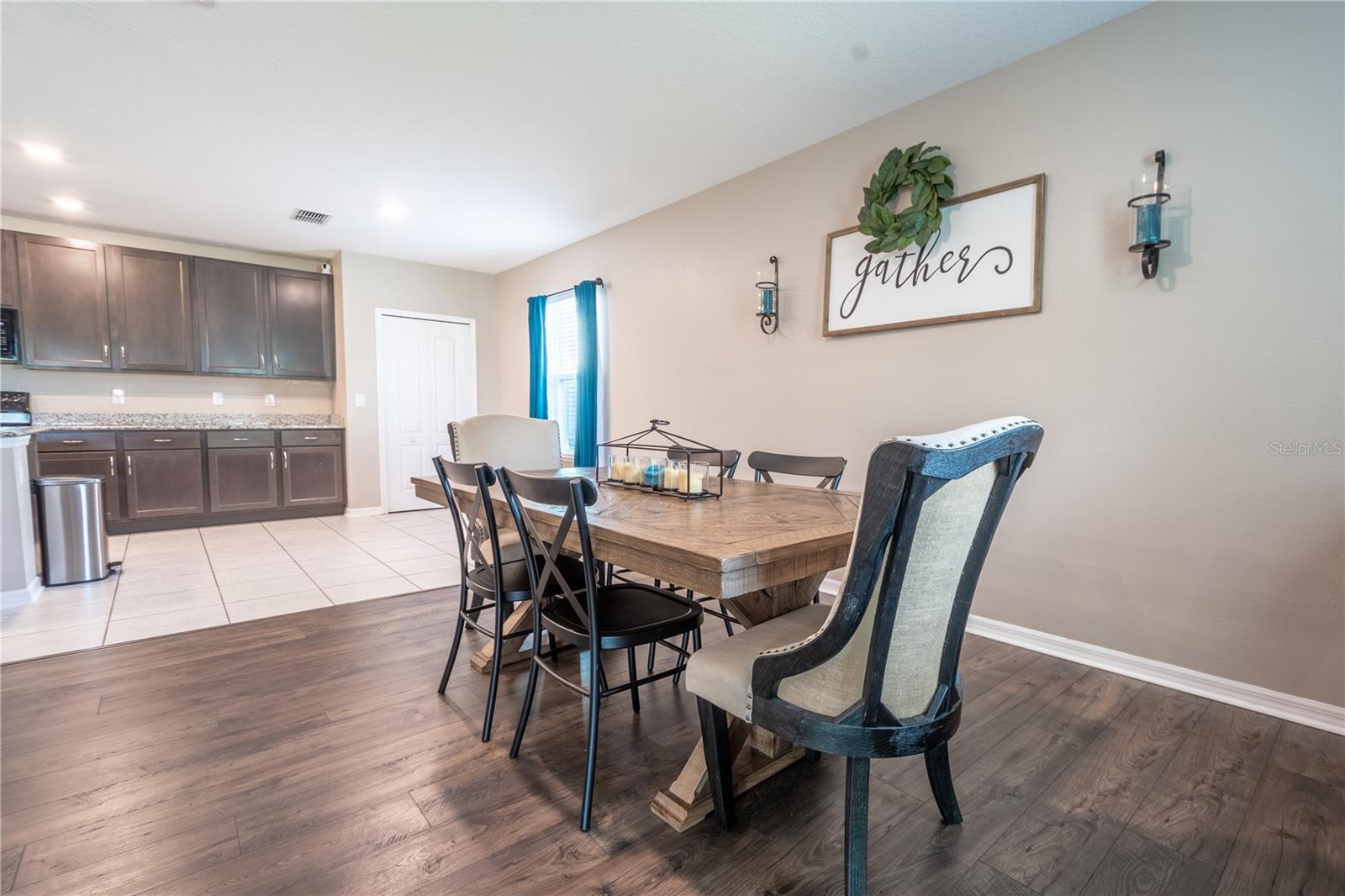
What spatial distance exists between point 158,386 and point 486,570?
17.4 ft

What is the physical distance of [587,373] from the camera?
5145 millimetres

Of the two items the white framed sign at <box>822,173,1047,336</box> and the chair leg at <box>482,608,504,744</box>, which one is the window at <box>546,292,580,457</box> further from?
the chair leg at <box>482,608,504,744</box>

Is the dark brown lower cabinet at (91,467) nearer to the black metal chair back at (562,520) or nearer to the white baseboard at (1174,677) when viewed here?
the black metal chair back at (562,520)

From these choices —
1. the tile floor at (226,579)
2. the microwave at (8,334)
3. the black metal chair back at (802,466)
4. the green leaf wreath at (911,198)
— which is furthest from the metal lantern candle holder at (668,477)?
the microwave at (8,334)

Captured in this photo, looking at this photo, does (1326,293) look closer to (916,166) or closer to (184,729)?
(916,166)

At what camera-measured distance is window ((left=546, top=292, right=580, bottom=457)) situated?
5621 millimetres

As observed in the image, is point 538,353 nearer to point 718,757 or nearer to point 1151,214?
point 1151,214

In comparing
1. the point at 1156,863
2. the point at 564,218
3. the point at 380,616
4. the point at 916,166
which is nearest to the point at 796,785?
the point at 1156,863

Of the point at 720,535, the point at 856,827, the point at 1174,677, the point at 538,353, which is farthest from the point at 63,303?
the point at 1174,677

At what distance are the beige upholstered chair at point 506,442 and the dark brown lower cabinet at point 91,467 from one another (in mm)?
3769

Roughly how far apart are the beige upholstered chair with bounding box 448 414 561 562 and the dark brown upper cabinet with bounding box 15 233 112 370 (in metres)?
4.23

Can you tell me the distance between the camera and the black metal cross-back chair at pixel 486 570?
1896 millimetres

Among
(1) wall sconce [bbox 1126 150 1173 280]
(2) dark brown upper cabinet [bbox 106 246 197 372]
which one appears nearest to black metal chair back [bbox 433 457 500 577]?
(1) wall sconce [bbox 1126 150 1173 280]

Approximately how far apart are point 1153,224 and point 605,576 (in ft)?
8.59
